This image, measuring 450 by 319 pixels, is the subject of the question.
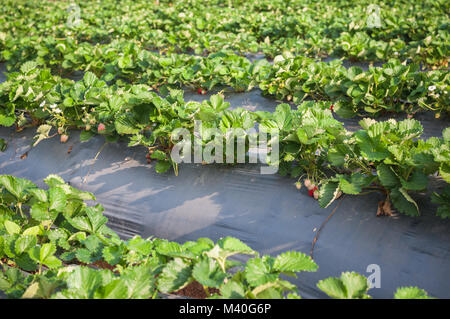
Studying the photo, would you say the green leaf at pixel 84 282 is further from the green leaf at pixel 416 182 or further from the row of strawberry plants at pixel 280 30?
the row of strawberry plants at pixel 280 30

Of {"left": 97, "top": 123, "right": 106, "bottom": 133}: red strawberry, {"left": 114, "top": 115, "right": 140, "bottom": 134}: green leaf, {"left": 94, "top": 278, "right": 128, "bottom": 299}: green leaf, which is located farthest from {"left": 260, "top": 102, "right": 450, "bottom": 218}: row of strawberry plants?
{"left": 97, "top": 123, "right": 106, "bottom": 133}: red strawberry

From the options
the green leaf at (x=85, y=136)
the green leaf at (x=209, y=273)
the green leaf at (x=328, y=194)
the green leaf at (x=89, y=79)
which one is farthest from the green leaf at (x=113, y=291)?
the green leaf at (x=89, y=79)

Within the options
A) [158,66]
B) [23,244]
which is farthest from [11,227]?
[158,66]

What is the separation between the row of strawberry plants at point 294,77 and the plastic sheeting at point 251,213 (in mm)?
262

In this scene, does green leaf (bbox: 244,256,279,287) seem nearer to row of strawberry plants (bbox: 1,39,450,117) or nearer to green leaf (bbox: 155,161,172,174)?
green leaf (bbox: 155,161,172,174)

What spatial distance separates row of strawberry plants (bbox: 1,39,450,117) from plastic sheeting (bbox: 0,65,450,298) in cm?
26

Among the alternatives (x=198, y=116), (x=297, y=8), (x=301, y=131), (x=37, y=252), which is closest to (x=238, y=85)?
(x=198, y=116)

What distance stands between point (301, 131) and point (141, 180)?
1440 mm

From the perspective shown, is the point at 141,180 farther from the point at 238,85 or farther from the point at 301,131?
the point at 238,85

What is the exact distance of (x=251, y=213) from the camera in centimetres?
265

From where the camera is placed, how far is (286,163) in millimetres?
2793

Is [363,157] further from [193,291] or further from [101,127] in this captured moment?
[101,127]

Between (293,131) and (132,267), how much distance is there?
140cm

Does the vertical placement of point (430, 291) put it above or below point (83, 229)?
below
